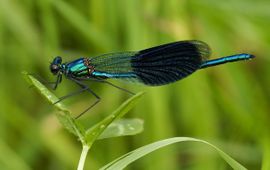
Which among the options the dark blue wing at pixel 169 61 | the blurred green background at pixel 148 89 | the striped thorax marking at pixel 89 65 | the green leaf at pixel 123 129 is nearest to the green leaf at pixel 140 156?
the green leaf at pixel 123 129

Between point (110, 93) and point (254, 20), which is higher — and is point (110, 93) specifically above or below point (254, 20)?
below

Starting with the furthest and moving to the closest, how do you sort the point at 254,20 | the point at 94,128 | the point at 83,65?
the point at 254,20 → the point at 83,65 → the point at 94,128

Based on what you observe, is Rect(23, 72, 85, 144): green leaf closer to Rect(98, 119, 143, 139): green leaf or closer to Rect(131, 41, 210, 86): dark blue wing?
Rect(98, 119, 143, 139): green leaf

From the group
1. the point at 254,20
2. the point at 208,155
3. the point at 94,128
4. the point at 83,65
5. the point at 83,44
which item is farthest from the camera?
the point at 83,44

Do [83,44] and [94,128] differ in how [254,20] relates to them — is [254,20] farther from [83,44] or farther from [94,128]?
[94,128]

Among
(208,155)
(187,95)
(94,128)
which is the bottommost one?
(208,155)

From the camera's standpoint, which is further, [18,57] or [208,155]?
[18,57]

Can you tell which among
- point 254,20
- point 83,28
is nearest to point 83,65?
point 83,28
